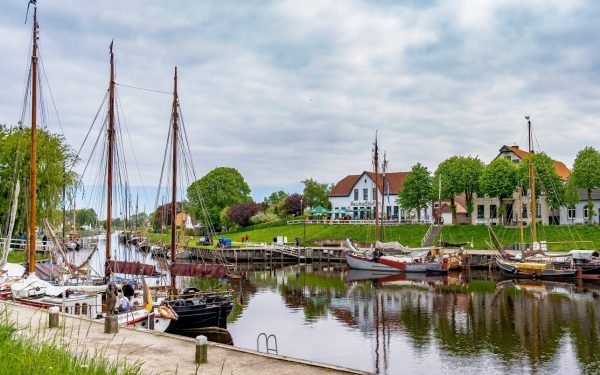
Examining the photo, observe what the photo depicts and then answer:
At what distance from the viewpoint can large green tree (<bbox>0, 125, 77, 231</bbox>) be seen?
53.9m

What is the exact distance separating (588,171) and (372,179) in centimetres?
3872

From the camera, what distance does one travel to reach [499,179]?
75.8 m

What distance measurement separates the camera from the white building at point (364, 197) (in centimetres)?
10188

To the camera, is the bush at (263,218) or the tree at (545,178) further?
the bush at (263,218)

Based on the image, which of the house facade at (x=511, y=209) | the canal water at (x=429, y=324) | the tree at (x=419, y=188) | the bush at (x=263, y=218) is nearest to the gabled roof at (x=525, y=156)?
the house facade at (x=511, y=209)

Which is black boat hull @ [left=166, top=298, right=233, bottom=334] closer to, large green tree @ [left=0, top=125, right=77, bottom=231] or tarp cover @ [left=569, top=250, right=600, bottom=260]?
large green tree @ [left=0, top=125, right=77, bottom=231]

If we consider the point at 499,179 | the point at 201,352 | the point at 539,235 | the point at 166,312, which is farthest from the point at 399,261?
the point at 201,352

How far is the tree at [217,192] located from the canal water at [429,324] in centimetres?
6834

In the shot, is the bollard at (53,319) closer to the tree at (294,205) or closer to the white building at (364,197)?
the white building at (364,197)

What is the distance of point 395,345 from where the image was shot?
26266 millimetres

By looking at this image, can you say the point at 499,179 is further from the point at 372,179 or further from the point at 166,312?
the point at 166,312

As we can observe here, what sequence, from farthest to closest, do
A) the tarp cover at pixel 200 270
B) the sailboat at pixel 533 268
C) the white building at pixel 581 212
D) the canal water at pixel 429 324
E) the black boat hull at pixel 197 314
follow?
the white building at pixel 581 212 < the sailboat at pixel 533 268 < the tarp cover at pixel 200 270 < the black boat hull at pixel 197 314 < the canal water at pixel 429 324

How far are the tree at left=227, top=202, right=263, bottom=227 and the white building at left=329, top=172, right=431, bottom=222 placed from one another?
54.6ft

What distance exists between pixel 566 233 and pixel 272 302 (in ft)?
150
